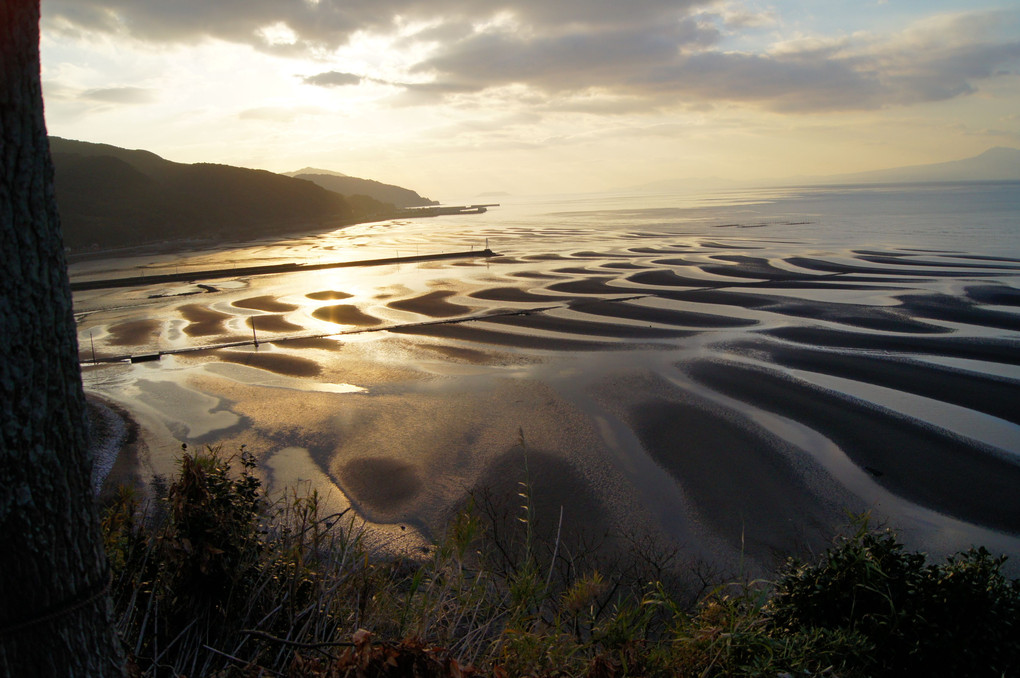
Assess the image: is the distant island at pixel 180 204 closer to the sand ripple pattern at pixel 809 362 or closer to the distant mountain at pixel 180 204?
the distant mountain at pixel 180 204

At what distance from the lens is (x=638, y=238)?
187ft

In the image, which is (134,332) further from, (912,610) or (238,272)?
(912,610)

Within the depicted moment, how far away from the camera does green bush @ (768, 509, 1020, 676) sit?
141 inches

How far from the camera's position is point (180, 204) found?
94000 millimetres

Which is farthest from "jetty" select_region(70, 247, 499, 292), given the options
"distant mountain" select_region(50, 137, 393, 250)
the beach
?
"distant mountain" select_region(50, 137, 393, 250)

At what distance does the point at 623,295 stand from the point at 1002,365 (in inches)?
566

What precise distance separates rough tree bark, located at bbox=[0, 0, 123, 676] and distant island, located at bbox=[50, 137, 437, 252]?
77.1 m

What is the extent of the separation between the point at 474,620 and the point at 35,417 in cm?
284

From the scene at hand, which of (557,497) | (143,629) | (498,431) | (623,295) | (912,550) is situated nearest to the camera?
(143,629)

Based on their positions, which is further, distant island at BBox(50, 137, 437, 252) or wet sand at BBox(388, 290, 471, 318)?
distant island at BBox(50, 137, 437, 252)

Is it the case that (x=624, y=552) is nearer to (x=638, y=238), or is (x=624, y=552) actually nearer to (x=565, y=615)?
(x=565, y=615)

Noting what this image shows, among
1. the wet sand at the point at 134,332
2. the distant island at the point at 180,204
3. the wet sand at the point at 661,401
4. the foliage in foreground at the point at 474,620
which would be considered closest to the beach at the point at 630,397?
the wet sand at the point at 661,401

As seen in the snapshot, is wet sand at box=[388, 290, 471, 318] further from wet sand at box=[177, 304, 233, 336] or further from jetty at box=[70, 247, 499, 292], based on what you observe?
jetty at box=[70, 247, 499, 292]

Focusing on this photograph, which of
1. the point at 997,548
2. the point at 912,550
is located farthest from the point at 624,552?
the point at 997,548
